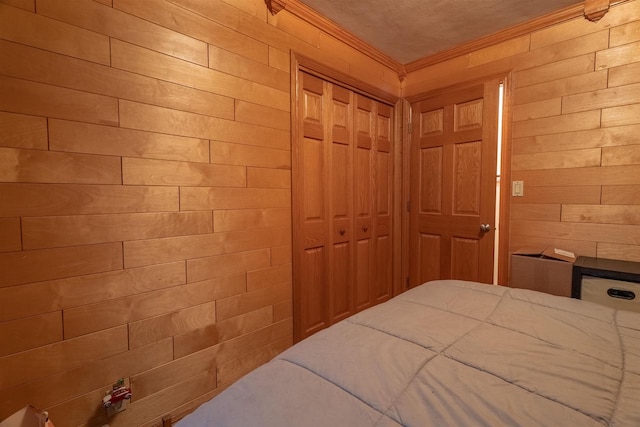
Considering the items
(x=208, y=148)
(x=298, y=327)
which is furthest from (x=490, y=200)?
(x=208, y=148)

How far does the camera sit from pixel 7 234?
3.56ft

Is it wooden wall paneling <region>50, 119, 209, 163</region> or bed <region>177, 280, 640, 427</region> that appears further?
wooden wall paneling <region>50, 119, 209, 163</region>

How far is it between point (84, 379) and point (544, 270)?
8.59 feet

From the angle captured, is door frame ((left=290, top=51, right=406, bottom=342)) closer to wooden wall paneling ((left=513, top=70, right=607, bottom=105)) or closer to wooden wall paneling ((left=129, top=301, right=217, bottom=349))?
wooden wall paneling ((left=129, top=301, right=217, bottom=349))

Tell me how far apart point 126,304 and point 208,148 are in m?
0.85

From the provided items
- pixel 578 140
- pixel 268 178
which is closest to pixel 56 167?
pixel 268 178

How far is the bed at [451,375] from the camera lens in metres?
0.63

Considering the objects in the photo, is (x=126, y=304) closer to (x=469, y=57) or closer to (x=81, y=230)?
(x=81, y=230)

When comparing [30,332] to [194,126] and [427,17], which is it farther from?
[427,17]

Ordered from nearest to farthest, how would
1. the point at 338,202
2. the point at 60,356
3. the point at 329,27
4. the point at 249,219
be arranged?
the point at 60,356
the point at 249,219
the point at 329,27
the point at 338,202

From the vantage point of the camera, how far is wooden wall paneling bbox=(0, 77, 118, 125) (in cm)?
108

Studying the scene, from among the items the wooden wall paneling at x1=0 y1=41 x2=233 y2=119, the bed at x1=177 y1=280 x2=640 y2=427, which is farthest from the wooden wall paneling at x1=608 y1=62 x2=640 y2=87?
the wooden wall paneling at x1=0 y1=41 x2=233 y2=119

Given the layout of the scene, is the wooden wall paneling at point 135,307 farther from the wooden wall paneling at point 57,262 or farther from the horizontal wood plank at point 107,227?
the horizontal wood plank at point 107,227

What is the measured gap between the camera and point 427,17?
2.16 m
